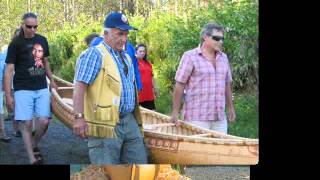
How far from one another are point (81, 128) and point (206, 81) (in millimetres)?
943

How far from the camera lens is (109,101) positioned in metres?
4.20

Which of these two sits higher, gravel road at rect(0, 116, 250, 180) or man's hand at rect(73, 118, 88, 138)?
man's hand at rect(73, 118, 88, 138)

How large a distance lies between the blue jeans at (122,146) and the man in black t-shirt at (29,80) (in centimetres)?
42

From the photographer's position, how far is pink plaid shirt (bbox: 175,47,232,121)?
447 cm

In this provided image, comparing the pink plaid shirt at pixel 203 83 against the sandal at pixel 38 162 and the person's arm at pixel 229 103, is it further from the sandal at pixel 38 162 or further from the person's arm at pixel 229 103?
the sandal at pixel 38 162

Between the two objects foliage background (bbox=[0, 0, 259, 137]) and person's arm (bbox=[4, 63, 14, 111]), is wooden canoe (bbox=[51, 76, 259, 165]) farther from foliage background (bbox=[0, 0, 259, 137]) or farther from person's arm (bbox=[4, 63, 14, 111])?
person's arm (bbox=[4, 63, 14, 111])

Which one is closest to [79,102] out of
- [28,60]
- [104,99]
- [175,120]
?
[104,99]

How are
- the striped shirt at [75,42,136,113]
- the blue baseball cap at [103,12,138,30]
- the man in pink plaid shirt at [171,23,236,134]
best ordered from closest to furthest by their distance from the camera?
1. the striped shirt at [75,42,136,113]
2. the blue baseball cap at [103,12,138,30]
3. the man in pink plaid shirt at [171,23,236,134]

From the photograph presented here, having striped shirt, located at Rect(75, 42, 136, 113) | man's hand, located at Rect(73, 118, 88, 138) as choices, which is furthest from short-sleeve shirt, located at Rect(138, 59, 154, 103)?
man's hand, located at Rect(73, 118, 88, 138)

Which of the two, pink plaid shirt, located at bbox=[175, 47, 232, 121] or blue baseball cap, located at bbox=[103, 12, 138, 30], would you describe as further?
pink plaid shirt, located at bbox=[175, 47, 232, 121]

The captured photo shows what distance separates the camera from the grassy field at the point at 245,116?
14.4 ft

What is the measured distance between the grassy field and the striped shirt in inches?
15.0

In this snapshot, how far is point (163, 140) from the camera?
4.45m
